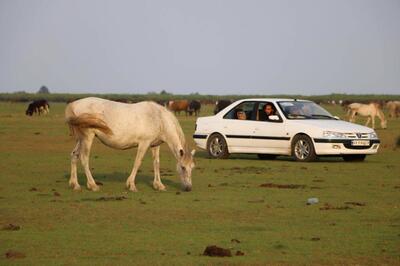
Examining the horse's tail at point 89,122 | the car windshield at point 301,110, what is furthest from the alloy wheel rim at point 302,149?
the horse's tail at point 89,122

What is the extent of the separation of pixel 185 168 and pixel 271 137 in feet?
25.0

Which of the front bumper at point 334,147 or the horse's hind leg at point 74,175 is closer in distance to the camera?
the horse's hind leg at point 74,175

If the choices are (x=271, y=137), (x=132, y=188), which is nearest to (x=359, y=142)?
(x=271, y=137)

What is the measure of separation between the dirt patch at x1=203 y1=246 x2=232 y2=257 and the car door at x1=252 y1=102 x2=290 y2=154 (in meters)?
14.1

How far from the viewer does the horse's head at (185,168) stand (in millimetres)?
17406

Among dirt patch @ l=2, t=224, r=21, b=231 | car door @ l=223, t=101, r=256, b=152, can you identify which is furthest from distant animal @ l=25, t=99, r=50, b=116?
dirt patch @ l=2, t=224, r=21, b=231

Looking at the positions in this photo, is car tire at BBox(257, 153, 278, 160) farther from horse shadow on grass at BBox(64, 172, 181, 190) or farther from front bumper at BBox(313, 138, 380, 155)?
horse shadow on grass at BBox(64, 172, 181, 190)

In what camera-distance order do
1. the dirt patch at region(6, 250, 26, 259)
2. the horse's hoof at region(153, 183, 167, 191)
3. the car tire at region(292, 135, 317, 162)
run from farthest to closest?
the car tire at region(292, 135, 317, 162) → the horse's hoof at region(153, 183, 167, 191) → the dirt patch at region(6, 250, 26, 259)

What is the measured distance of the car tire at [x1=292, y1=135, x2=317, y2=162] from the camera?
24.3 metres

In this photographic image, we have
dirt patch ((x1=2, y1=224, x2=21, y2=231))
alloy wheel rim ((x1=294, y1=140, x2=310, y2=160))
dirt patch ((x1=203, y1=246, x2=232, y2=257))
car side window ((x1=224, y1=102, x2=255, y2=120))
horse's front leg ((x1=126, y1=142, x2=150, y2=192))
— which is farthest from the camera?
car side window ((x1=224, y1=102, x2=255, y2=120))

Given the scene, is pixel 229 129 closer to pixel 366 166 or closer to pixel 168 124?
pixel 366 166

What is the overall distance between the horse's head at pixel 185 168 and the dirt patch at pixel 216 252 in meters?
6.77

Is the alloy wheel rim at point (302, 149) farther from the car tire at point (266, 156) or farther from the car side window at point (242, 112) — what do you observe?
the car tire at point (266, 156)

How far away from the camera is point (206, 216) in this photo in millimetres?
13914
